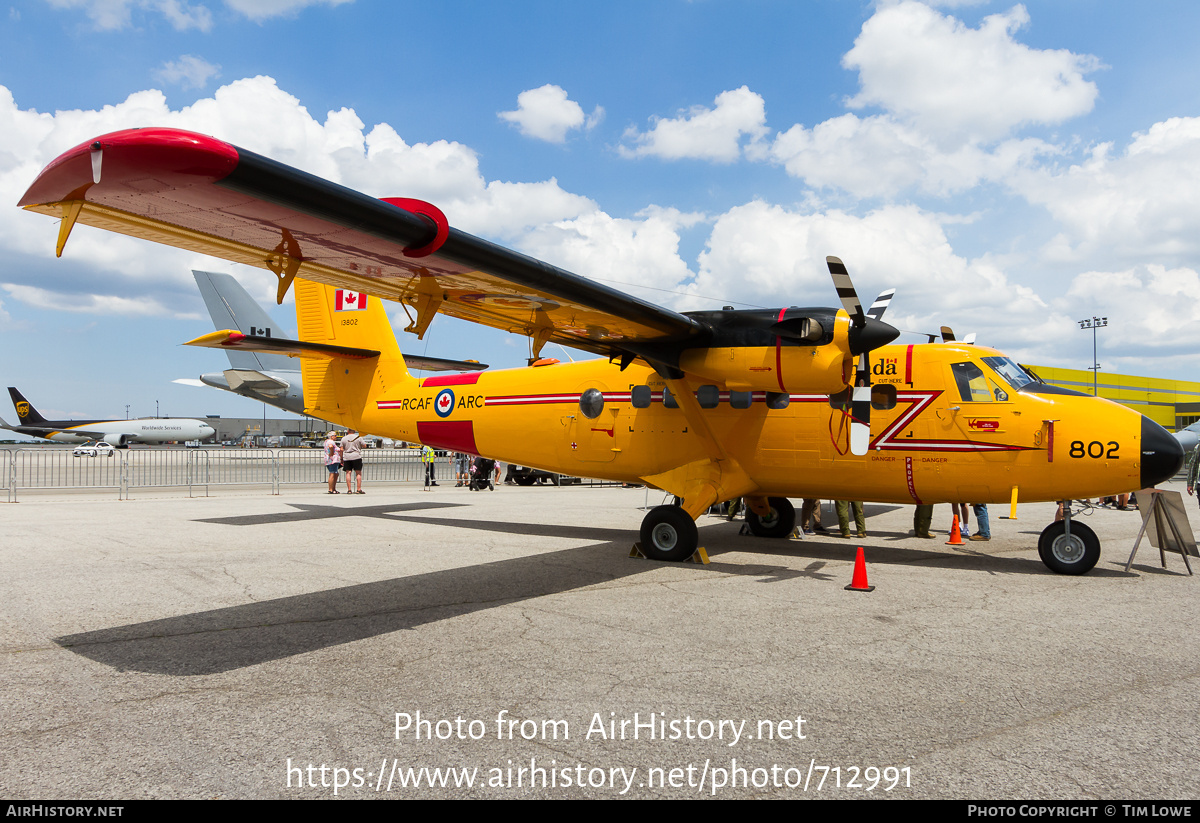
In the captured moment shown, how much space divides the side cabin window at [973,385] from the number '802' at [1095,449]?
955 mm

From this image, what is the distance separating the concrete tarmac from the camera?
136 inches

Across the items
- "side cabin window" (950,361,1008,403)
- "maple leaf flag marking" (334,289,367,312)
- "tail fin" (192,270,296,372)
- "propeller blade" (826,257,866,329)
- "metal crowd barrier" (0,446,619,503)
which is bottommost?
"metal crowd barrier" (0,446,619,503)

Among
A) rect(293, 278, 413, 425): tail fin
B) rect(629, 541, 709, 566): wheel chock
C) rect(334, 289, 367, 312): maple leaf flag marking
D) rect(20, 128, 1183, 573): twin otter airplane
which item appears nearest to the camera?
rect(20, 128, 1183, 573): twin otter airplane

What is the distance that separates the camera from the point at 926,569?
30.7 ft

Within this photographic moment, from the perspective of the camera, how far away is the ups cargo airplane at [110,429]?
6594 cm

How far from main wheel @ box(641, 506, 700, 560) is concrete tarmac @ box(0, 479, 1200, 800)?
12.7 inches

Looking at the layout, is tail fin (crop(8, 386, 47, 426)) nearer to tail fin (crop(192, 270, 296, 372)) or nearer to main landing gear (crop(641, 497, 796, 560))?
tail fin (crop(192, 270, 296, 372))

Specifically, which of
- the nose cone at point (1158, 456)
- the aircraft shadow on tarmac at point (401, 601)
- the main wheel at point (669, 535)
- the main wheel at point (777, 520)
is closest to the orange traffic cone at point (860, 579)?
the aircraft shadow on tarmac at point (401, 601)

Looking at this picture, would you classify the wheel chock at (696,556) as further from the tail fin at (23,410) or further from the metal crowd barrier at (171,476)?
the tail fin at (23,410)

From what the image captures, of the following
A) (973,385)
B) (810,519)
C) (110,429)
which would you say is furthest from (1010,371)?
(110,429)

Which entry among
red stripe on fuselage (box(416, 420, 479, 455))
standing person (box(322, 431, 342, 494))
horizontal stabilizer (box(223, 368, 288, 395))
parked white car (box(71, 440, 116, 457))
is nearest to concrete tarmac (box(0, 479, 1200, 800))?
red stripe on fuselage (box(416, 420, 479, 455))

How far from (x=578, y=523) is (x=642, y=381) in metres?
4.41

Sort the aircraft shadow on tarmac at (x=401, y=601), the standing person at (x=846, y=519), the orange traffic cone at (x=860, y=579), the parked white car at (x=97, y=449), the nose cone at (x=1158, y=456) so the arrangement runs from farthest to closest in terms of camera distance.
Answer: the parked white car at (x=97, y=449), the standing person at (x=846, y=519), the nose cone at (x=1158, y=456), the orange traffic cone at (x=860, y=579), the aircraft shadow on tarmac at (x=401, y=601)
